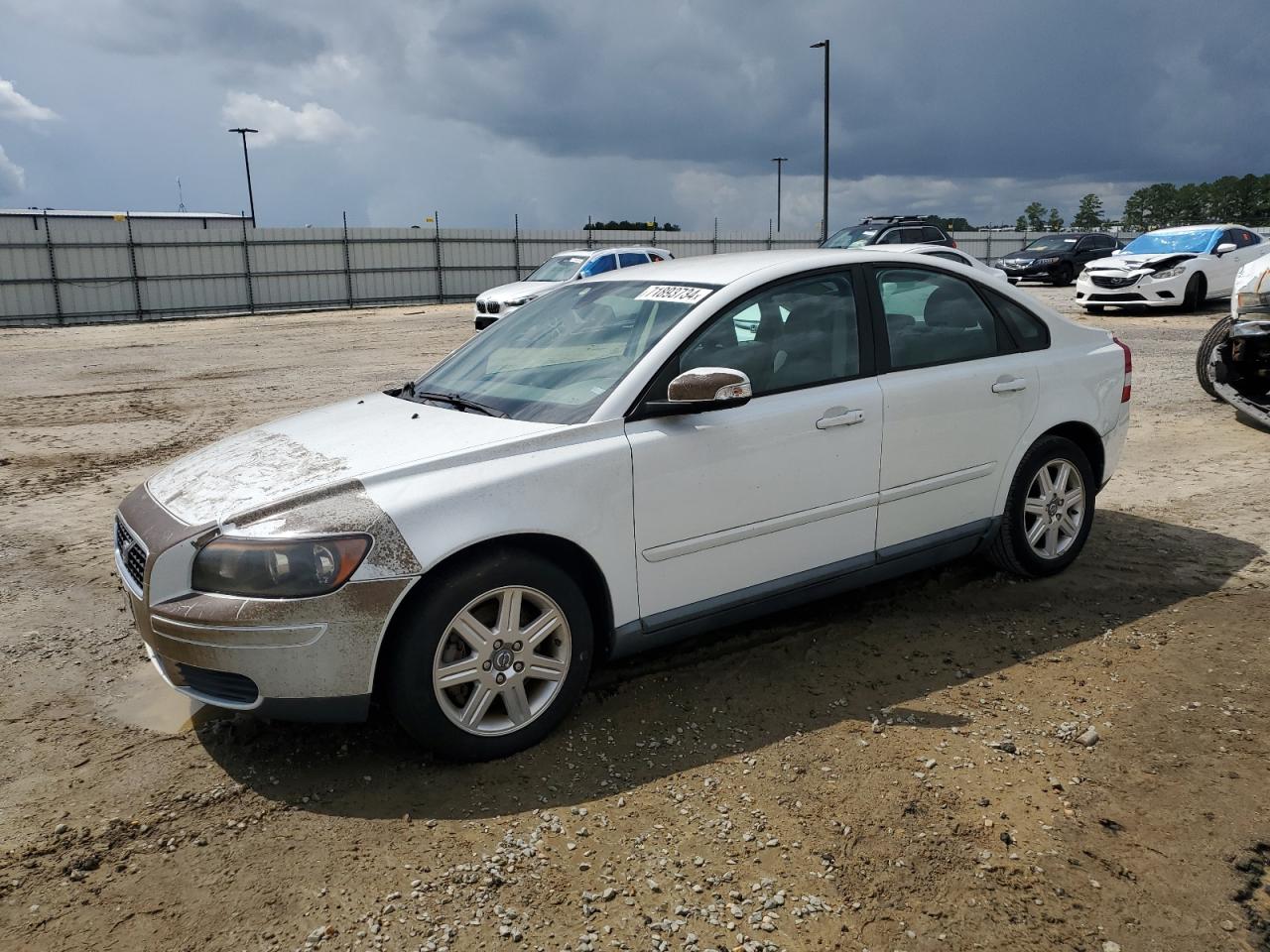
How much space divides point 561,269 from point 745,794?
58.8ft

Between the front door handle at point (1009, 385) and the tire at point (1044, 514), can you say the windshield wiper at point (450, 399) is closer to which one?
the front door handle at point (1009, 385)

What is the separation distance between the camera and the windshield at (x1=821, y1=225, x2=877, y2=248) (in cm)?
1925

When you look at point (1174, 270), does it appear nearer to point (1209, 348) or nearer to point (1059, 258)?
point (1059, 258)

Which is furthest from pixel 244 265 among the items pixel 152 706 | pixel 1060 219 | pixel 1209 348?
pixel 1060 219

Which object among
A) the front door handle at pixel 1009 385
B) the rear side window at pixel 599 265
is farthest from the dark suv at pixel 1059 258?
the front door handle at pixel 1009 385

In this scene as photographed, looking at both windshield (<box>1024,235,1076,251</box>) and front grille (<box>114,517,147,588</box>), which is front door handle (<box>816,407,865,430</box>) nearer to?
front grille (<box>114,517,147,588</box>)

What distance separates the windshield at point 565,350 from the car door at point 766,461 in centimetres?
21

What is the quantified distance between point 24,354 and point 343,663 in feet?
62.7

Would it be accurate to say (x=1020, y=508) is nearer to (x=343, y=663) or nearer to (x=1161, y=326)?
(x=343, y=663)

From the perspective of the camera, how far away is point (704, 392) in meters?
3.45

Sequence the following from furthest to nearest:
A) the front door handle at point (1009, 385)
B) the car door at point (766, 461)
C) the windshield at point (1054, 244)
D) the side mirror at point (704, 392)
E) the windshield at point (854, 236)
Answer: the windshield at point (1054, 244) → the windshield at point (854, 236) → the front door handle at point (1009, 385) → the car door at point (766, 461) → the side mirror at point (704, 392)

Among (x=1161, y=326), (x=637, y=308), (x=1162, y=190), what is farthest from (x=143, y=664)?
(x=1162, y=190)

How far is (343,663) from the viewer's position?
306 cm

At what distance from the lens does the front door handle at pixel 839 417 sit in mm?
3914
